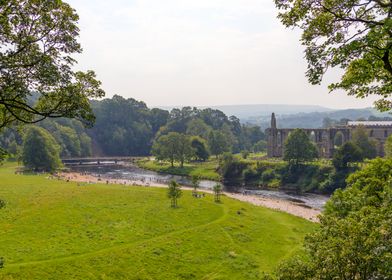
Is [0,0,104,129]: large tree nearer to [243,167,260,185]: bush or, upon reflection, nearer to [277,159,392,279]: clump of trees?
[277,159,392,279]: clump of trees

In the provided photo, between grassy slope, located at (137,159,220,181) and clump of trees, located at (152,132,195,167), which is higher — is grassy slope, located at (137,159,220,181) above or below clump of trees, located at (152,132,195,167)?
below

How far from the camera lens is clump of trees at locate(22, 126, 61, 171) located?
11175 centimetres

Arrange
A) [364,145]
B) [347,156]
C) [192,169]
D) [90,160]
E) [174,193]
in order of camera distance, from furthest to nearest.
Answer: [90,160]
[192,169]
[364,145]
[347,156]
[174,193]

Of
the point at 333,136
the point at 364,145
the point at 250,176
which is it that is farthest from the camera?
the point at 333,136

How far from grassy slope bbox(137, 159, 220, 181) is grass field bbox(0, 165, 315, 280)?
61454mm

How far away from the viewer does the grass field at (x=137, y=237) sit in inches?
1443

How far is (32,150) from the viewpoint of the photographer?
368ft

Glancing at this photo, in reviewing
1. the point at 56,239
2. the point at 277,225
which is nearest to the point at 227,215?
the point at 277,225

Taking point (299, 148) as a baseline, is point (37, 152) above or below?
above

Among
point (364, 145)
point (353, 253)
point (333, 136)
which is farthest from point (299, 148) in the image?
point (353, 253)

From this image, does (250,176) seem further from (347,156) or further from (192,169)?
(347,156)

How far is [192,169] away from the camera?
5404 inches

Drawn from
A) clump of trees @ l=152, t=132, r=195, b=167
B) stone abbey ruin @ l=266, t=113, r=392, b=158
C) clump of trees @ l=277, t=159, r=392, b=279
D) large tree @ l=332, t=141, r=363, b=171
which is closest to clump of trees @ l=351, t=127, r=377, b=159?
large tree @ l=332, t=141, r=363, b=171

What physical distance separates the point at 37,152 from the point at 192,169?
5277 centimetres
